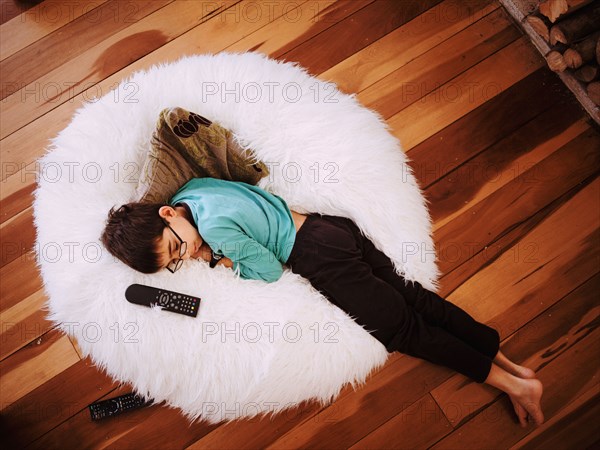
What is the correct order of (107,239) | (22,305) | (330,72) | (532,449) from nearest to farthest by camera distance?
(107,239)
(532,449)
(22,305)
(330,72)

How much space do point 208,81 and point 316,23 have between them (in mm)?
461

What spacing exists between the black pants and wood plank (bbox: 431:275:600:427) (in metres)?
0.10

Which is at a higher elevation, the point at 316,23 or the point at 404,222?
the point at 316,23

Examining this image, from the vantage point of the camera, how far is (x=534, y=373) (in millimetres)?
1158

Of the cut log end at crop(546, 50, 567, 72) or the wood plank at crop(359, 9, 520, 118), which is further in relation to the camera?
the wood plank at crop(359, 9, 520, 118)

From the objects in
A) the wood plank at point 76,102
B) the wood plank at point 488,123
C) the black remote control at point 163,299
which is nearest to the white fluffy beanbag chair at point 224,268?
the black remote control at point 163,299

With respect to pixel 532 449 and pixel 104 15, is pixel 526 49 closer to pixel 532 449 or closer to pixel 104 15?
pixel 532 449

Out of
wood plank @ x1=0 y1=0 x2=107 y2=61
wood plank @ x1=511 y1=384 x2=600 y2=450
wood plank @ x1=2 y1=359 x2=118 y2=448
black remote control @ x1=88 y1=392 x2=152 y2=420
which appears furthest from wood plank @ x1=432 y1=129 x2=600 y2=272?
wood plank @ x1=0 y1=0 x2=107 y2=61

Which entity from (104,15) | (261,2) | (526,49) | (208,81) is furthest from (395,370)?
(104,15)

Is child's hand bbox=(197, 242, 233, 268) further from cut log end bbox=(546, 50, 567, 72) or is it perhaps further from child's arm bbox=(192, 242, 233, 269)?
cut log end bbox=(546, 50, 567, 72)

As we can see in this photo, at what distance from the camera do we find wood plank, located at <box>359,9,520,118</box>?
136 centimetres

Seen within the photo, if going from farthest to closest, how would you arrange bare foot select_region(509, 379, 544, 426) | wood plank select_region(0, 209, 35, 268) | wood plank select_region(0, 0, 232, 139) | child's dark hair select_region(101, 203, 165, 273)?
wood plank select_region(0, 0, 232, 139) < wood plank select_region(0, 209, 35, 268) < bare foot select_region(509, 379, 544, 426) < child's dark hair select_region(101, 203, 165, 273)

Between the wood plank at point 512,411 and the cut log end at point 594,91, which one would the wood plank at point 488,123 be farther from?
the wood plank at point 512,411

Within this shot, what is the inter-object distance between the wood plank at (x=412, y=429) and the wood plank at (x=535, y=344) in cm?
3
